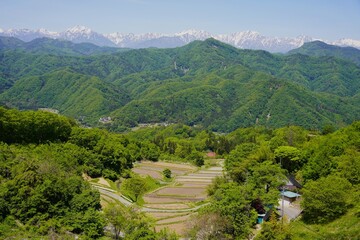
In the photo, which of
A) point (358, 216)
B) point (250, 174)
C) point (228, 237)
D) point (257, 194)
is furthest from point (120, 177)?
point (358, 216)

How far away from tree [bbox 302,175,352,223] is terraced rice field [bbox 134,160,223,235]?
41.1ft

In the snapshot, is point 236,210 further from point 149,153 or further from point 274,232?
point 149,153

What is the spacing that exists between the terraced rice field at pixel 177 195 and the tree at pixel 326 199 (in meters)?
12.5

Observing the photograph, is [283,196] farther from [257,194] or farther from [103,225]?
[103,225]

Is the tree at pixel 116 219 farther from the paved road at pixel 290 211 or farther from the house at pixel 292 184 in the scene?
the house at pixel 292 184

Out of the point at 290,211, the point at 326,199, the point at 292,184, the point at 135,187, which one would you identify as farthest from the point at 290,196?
the point at 135,187

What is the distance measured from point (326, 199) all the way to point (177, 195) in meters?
23.5

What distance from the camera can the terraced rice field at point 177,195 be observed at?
1608 inches

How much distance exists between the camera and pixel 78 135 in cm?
5888

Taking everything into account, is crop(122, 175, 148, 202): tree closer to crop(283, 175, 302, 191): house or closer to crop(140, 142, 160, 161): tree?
crop(283, 175, 302, 191): house

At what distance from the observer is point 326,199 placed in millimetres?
34375

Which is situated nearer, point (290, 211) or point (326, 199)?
point (326, 199)

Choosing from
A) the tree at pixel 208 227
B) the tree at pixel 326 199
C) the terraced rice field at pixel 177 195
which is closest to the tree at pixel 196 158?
the terraced rice field at pixel 177 195

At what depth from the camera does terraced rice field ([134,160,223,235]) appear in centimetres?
4084
